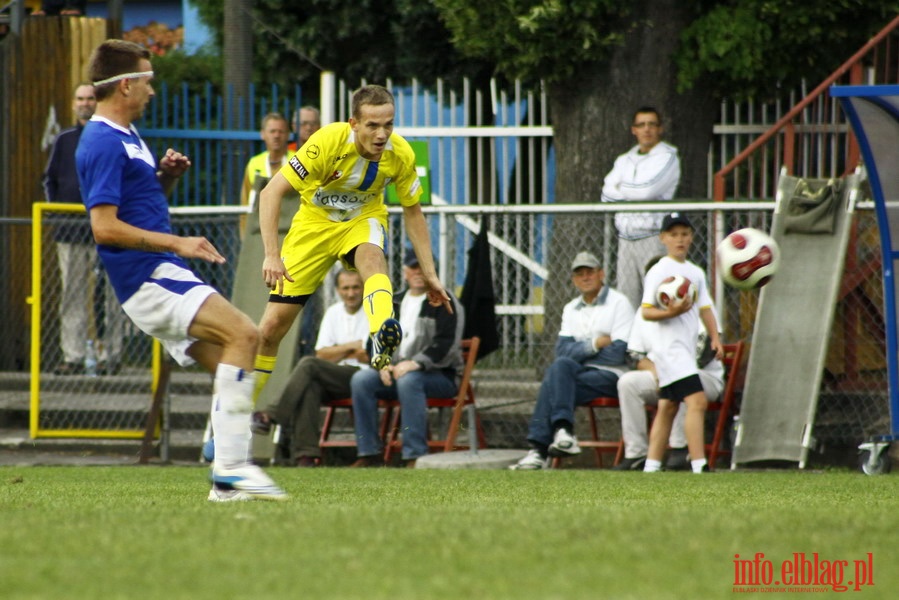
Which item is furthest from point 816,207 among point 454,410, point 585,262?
point 454,410

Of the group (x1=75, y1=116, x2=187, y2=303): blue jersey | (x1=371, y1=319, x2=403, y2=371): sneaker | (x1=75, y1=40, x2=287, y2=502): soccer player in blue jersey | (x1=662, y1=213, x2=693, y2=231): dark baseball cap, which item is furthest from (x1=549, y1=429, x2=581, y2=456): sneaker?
(x1=75, y1=116, x2=187, y2=303): blue jersey

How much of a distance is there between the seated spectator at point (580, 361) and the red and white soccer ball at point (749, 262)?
2.14m

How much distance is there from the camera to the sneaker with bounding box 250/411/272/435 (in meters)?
12.0

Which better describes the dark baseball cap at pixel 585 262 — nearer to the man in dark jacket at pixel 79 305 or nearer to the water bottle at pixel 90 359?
the man in dark jacket at pixel 79 305

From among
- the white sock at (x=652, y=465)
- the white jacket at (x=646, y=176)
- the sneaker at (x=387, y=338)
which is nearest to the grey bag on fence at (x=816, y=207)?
the white jacket at (x=646, y=176)

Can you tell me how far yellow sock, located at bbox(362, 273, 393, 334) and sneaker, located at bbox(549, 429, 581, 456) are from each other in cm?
322

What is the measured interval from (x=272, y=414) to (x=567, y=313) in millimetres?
2644

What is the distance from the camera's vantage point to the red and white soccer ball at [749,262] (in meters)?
9.74

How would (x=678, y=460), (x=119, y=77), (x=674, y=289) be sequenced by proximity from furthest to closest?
1. (x=678, y=460)
2. (x=674, y=289)
3. (x=119, y=77)

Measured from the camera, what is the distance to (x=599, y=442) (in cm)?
1195

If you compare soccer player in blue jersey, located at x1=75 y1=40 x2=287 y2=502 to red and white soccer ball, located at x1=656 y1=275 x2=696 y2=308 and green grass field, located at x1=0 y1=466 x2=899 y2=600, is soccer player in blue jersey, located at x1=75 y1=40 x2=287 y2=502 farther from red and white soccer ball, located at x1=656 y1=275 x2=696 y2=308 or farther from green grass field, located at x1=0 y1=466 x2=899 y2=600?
red and white soccer ball, located at x1=656 y1=275 x2=696 y2=308

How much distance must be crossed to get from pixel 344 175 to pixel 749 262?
2842mm

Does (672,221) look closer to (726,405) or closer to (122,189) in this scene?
(726,405)

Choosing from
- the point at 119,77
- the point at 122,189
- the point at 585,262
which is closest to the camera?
the point at 122,189
